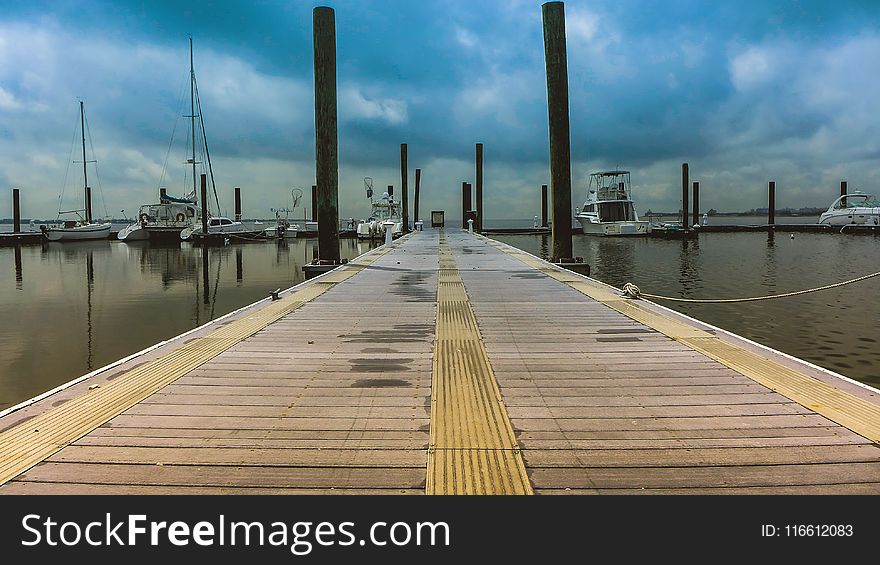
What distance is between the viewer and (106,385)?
4449 mm

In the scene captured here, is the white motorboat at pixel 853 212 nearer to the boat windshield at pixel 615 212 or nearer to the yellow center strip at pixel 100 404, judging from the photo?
the boat windshield at pixel 615 212

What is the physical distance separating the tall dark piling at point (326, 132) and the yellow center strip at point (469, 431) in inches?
370

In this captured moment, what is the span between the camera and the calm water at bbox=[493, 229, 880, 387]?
970 centimetres

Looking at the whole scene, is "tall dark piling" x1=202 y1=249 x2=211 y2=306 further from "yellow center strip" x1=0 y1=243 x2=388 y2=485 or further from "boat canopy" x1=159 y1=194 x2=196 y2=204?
"boat canopy" x1=159 y1=194 x2=196 y2=204

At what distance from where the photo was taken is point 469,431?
3506mm

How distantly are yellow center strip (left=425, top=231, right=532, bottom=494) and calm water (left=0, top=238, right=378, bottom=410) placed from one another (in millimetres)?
5107

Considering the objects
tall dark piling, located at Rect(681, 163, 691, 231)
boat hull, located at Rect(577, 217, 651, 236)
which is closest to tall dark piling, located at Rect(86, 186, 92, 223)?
boat hull, located at Rect(577, 217, 651, 236)

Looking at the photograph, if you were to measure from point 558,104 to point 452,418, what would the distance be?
11.3m

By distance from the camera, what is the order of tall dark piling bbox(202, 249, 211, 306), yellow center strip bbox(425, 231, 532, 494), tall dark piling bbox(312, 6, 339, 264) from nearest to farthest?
yellow center strip bbox(425, 231, 532, 494) → tall dark piling bbox(312, 6, 339, 264) → tall dark piling bbox(202, 249, 211, 306)

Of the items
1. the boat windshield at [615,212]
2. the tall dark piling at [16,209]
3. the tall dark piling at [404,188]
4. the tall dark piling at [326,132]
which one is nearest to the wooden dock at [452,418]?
the tall dark piling at [326,132]

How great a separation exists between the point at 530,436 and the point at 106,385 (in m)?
3.21

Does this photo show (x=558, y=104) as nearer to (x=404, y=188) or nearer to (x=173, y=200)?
(x=404, y=188)

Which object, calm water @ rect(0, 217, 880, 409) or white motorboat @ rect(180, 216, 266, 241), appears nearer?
calm water @ rect(0, 217, 880, 409)
